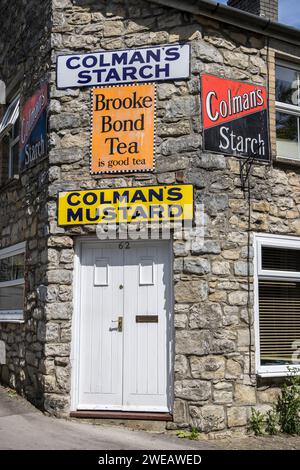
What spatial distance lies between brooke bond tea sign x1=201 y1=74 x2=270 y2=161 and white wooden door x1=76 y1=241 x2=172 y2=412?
164 centimetres

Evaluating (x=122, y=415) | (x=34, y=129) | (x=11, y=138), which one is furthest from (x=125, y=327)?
(x=11, y=138)

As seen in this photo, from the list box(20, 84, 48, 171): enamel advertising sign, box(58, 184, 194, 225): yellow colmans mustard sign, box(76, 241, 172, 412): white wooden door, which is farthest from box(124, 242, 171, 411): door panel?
box(20, 84, 48, 171): enamel advertising sign

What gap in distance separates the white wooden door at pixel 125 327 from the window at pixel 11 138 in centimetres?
309

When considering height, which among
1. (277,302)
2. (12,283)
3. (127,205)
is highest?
(127,205)

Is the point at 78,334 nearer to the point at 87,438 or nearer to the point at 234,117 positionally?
the point at 87,438

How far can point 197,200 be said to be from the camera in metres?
7.70

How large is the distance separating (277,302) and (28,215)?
157 inches

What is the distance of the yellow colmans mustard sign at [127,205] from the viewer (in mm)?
7668

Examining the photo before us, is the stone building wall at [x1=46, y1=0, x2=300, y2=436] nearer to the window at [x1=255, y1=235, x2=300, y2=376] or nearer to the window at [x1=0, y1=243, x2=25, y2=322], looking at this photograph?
the window at [x1=255, y1=235, x2=300, y2=376]

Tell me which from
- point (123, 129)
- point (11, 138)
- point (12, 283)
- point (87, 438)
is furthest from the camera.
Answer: point (11, 138)

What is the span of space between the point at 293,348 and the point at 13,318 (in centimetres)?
433

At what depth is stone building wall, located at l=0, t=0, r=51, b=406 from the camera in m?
8.26

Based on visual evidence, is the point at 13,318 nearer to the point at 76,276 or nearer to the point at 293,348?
the point at 76,276

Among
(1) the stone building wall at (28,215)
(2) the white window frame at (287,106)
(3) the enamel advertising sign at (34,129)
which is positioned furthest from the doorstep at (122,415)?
(2) the white window frame at (287,106)
